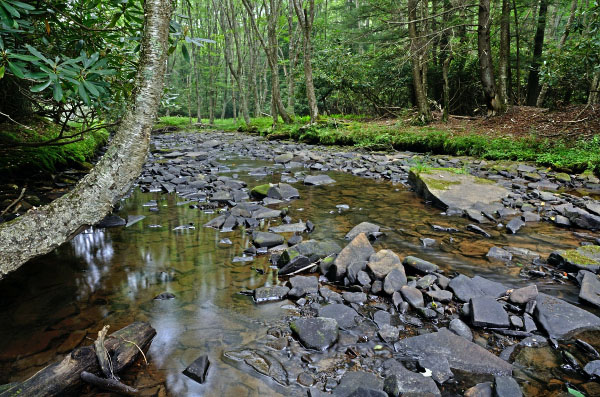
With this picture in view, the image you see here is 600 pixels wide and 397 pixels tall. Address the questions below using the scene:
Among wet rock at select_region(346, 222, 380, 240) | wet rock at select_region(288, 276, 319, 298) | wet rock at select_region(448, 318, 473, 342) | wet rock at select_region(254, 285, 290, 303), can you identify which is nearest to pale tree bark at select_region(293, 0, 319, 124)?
wet rock at select_region(346, 222, 380, 240)

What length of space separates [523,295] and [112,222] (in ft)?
17.0

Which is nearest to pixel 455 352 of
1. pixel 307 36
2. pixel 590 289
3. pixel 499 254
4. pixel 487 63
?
pixel 590 289

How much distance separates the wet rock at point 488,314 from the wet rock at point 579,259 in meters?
1.40

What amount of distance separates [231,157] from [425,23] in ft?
33.9

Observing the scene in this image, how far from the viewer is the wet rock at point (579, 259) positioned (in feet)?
11.4

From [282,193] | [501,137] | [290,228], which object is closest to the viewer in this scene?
[290,228]

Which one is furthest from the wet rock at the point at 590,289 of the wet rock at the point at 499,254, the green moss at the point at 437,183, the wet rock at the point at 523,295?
the green moss at the point at 437,183

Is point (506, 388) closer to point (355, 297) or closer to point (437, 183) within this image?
point (355, 297)

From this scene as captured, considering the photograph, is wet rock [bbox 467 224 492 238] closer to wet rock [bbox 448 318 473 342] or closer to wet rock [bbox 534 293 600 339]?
wet rock [bbox 534 293 600 339]

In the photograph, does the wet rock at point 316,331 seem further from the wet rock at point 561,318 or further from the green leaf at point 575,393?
the wet rock at point 561,318

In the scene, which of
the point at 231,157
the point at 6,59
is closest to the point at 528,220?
the point at 6,59

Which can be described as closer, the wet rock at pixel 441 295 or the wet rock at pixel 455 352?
the wet rock at pixel 455 352

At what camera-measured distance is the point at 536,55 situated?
14758 mm

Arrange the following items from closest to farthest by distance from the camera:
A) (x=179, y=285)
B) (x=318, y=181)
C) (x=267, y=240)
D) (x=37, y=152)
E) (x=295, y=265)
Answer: (x=179, y=285), (x=295, y=265), (x=267, y=240), (x=37, y=152), (x=318, y=181)
